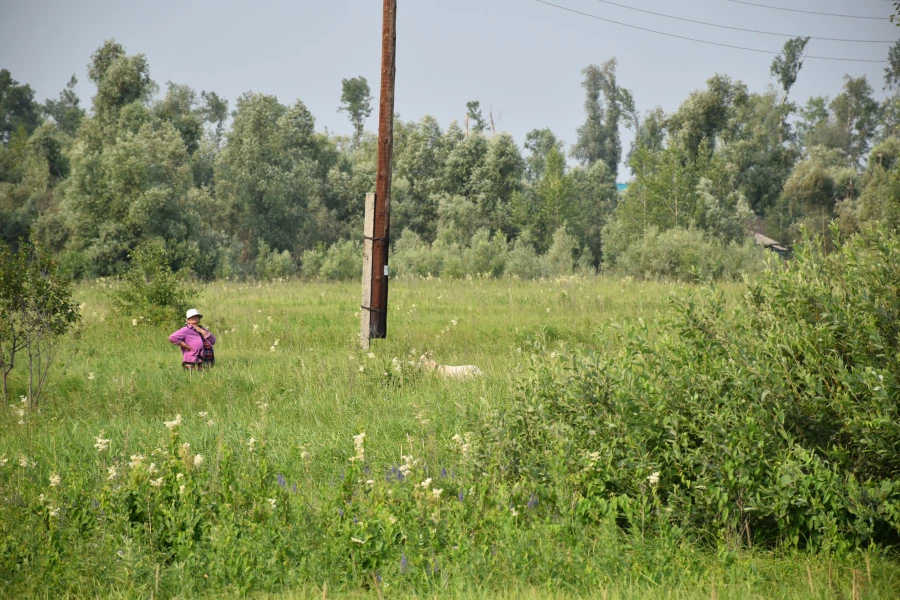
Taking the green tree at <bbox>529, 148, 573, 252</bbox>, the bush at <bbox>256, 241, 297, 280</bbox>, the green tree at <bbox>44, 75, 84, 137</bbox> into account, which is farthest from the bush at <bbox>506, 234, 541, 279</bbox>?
the green tree at <bbox>44, 75, 84, 137</bbox>

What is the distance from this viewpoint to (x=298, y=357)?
1177 centimetres

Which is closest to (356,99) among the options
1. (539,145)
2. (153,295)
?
(539,145)

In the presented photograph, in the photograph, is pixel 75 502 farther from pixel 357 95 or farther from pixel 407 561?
pixel 357 95

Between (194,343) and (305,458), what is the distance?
19.7ft

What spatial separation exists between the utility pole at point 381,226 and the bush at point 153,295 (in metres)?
4.70

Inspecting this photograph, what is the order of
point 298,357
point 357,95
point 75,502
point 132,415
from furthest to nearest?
1. point 357,95
2. point 298,357
3. point 132,415
4. point 75,502

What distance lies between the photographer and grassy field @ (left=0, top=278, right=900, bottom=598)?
182 inches

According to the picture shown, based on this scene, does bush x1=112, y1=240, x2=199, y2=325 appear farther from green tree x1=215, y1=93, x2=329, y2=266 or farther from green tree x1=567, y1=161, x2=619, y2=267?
green tree x1=567, y1=161, x2=619, y2=267

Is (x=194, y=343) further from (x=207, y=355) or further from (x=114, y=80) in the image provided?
(x=114, y=80)

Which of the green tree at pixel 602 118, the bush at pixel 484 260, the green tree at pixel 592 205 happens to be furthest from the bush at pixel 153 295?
the green tree at pixel 602 118

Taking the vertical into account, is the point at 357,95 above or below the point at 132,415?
above

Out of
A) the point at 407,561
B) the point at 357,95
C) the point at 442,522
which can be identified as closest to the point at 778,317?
the point at 442,522

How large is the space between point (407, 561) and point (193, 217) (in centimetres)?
2989

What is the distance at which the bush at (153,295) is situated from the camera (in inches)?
609
